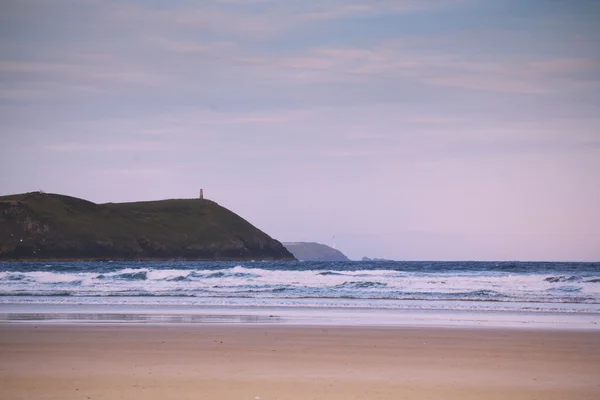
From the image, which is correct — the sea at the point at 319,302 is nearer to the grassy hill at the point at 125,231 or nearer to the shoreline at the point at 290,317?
the shoreline at the point at 290,317

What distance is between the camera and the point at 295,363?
36.3ft

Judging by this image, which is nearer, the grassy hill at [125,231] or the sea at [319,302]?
the sea at [319,302]

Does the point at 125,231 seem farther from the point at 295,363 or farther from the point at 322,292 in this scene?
the point at 295,363

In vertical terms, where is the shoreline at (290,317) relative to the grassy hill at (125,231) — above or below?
below

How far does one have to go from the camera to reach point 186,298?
90.9 ft

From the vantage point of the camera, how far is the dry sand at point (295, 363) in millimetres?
8805

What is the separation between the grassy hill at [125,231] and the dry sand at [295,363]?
107 metres

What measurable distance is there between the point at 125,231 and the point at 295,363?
425ft

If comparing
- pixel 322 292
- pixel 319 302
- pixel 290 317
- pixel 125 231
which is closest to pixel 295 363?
pixel 290 317

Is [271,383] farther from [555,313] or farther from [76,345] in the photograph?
[555,313]

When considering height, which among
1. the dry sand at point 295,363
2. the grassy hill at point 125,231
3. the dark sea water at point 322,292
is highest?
the grassy hill at point 125,231

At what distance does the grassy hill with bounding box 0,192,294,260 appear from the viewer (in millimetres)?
118938

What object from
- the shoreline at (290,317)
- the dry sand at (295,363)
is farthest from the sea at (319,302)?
the dry sand at (295,363)

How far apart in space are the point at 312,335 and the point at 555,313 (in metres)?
9.63
